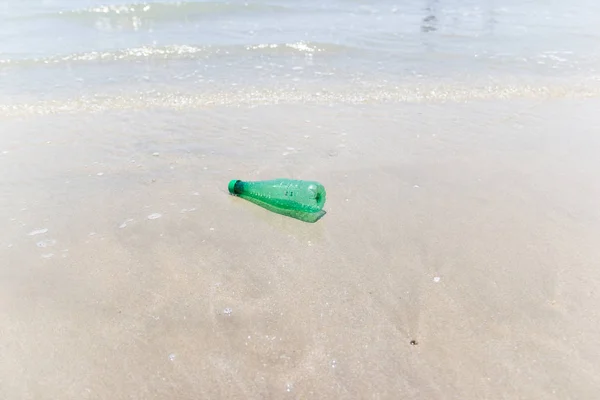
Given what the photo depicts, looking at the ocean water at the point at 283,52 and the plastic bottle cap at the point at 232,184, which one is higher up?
the ocean water at the point at 283,52

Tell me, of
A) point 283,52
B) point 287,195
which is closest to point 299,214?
point 287,195

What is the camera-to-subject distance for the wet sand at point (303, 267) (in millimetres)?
1878

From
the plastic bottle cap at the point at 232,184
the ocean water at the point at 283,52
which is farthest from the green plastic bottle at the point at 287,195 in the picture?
the ocean water at the point at 283,52

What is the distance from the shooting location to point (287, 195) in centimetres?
303

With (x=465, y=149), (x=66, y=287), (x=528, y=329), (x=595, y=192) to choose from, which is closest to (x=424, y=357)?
(x=528, y=329)

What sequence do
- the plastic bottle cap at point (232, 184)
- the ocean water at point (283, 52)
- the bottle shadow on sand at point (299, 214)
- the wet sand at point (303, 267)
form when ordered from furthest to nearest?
1. the ocean water at point (283, 52)
2. the plastic bottle cap at point (232, 184)
3. the bottle shadow on sand at point (299, 214)
4. the wet sand at point (303, 267)

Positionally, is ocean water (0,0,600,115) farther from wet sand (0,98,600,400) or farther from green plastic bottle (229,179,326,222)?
green plastic bottle (229,179,326,222)

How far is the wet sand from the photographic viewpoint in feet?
6.16

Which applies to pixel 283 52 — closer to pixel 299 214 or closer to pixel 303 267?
pixel 299 214

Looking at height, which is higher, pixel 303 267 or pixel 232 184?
pixel 232 184

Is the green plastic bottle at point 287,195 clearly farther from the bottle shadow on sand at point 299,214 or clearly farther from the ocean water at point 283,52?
the ocean water at point 283,52

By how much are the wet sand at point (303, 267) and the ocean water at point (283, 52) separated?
1238mm

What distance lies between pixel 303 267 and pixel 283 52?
190 inches

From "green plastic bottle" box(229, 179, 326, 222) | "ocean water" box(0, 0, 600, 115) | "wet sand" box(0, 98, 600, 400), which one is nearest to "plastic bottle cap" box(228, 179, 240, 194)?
"green plastic bottle" box(229, 179, 326, 222)
